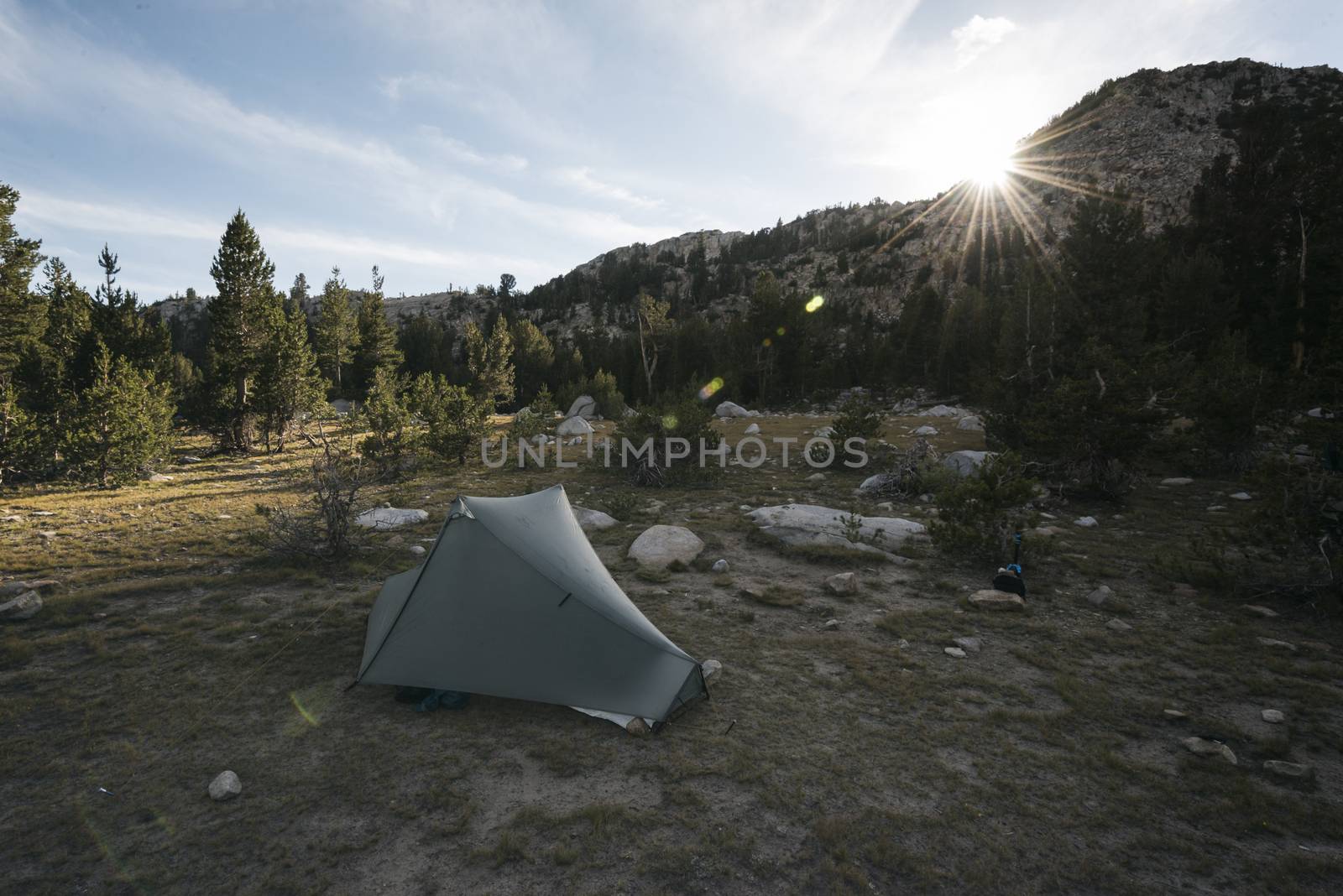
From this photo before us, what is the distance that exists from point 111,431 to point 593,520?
613 inches

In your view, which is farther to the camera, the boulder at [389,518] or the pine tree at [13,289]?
the pine tree at [13,289]

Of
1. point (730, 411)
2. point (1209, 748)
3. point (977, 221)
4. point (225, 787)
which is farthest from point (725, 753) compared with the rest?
point (977, 221)

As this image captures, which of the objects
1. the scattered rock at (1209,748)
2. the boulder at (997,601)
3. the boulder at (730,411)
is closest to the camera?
the scattered rock at (1209,748)

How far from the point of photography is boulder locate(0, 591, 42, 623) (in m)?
6.92

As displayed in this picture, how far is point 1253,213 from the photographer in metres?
32.0

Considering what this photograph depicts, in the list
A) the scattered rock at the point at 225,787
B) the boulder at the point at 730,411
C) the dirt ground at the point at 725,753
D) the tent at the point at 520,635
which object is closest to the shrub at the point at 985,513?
the dirt ground at the point at 725,753

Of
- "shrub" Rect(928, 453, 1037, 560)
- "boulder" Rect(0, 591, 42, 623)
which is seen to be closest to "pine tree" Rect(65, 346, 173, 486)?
"boulder" Rect(0, 591, 42, 623)

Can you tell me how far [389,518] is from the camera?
12.0 meters

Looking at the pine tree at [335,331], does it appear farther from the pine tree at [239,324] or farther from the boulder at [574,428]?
the boulder at [574,428]

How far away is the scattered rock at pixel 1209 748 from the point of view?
14.6 ft

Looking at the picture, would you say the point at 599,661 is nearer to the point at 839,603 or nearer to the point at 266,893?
the point at 266,893

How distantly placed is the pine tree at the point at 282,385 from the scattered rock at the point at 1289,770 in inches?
1217

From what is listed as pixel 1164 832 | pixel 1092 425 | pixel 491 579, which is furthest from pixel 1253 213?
pixel 491 579

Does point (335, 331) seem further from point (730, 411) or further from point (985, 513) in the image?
point (985, 513)
